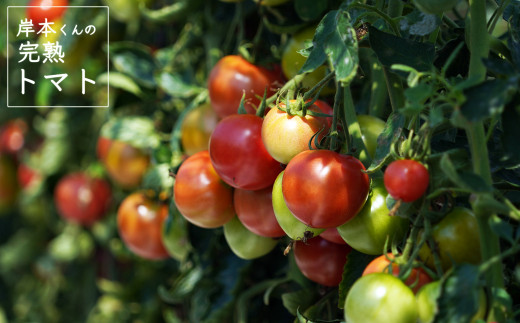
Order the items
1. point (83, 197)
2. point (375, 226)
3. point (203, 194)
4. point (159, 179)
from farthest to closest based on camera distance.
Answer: point (83, 197) < point (159, 179) < point (203, 194) < point (375, 226)

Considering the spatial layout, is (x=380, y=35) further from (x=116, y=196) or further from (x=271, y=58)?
(x=116, y=196)

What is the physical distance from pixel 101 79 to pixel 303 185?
594 mm

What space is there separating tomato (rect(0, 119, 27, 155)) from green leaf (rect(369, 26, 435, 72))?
4.24ft

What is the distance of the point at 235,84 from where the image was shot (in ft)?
2.46

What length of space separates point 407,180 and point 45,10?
868 millimetres

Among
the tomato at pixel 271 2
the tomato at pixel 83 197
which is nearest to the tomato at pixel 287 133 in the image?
the tomato at pixel 271 2

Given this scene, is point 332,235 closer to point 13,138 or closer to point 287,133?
point 287,133

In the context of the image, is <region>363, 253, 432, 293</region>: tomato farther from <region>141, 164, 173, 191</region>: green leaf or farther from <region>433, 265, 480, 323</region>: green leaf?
<region>141, 164, 173, 191</region>: green leaf

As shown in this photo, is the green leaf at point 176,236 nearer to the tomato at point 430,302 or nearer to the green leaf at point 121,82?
the green leaf at point 121,82

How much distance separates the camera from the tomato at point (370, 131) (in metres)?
0.60

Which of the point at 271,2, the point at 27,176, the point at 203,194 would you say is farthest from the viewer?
the point at 27,176

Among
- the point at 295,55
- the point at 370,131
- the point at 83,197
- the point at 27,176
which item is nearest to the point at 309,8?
the point at 295,55

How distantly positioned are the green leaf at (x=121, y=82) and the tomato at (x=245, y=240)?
1.34 feet

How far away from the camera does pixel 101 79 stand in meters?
1.00
